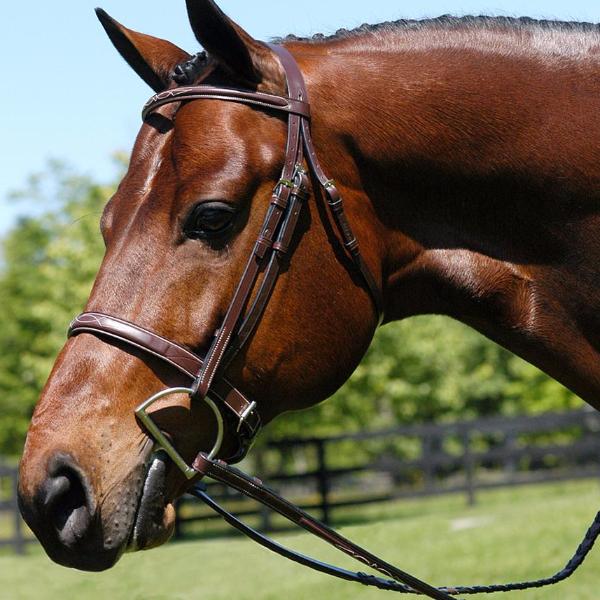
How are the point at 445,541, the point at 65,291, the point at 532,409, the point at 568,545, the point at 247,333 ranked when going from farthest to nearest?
1. the point at 532,409
2. the point at 65,291
3. the point at 445,541
4. the point at 568,545
5. the point at 247,333

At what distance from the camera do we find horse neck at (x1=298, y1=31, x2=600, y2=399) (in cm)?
322

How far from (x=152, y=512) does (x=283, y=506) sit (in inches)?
19.8

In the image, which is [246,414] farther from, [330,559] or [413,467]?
[413,467]

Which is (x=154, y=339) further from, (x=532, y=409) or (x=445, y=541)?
(x=532, y=409)

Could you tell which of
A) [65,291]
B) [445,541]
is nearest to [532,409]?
[65,291]

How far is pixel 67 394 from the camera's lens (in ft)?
9.23

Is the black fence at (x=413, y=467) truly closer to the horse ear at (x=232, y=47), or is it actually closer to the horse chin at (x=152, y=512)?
the horse chin at (x=152, y=512)

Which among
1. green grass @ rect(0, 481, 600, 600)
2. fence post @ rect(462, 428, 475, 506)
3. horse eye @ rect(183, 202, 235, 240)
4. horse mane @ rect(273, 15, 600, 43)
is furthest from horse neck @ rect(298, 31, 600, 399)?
fence post @ rect(462, 428, 475, 506)

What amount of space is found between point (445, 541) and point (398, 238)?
384 inches

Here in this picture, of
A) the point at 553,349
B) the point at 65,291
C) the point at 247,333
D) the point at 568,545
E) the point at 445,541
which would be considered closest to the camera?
the point at 247,333

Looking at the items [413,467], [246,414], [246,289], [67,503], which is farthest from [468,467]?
[67,503]

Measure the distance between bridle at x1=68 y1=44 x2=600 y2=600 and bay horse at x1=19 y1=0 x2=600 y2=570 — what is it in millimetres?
29

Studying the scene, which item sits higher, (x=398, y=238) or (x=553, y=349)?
(x=398, y=238)

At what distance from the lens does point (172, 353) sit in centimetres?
288
